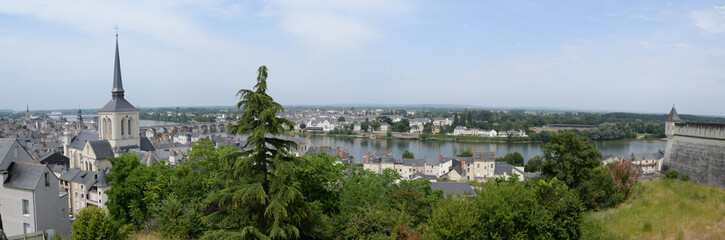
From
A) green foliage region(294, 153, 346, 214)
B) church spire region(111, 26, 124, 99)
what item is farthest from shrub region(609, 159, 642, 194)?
church spire region(111, 26, 124, 99)

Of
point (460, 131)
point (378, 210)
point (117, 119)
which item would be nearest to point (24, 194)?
point (378, 210)

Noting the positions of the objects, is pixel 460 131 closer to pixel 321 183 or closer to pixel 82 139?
pixel 82 139

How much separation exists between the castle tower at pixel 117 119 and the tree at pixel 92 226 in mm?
21534

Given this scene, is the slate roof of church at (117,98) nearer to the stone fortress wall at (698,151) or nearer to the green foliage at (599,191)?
the green foliage at (599,191)

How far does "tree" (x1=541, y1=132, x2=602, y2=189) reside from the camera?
9.60 meters

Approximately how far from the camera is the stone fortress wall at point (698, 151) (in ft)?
35.8

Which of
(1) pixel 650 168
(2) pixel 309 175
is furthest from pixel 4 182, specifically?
(1) pixel 650 168

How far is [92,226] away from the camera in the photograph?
31.0ft

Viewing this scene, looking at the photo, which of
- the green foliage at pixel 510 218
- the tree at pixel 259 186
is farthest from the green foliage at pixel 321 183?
the green foliage at pixel 510 218

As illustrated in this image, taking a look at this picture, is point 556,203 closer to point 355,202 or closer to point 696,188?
point 355,202

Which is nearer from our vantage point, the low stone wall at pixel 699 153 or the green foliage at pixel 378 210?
the green foliage at pixel 378 210

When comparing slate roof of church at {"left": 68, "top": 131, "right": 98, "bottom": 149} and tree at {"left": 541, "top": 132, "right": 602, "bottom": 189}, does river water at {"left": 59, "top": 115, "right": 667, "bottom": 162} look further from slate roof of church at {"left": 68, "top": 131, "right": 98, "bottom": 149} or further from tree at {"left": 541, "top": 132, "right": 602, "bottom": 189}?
tree at {"left": 541, "top": 132, "right": 602, "bottom": 189}

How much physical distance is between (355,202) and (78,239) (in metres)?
6.60

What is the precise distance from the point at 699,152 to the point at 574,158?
16.7 ft
